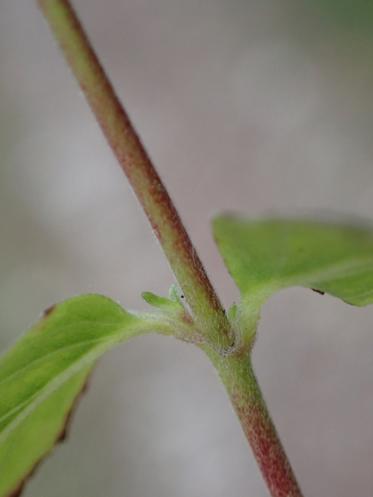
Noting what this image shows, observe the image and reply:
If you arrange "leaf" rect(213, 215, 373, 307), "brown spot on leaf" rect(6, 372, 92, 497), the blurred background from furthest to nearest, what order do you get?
1. the blurred background
2. "brown spot on leaf" rect(6, 372, 92, 497)
3. "leaf" rect(213, 215, 373, 307)

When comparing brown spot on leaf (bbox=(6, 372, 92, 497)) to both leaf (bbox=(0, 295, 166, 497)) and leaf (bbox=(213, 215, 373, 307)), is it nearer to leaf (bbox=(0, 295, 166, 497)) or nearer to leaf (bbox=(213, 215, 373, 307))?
leaf (bbox=(0, 295, 166, 497))

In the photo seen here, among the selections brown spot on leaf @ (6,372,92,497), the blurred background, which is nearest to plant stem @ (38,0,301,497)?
brown spot on leaf @ (6,372,92,497)

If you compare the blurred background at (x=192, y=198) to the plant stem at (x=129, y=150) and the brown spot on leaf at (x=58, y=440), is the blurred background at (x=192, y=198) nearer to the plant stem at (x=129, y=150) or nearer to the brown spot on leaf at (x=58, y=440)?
the brown spot on leaf at (x=58, y=440)

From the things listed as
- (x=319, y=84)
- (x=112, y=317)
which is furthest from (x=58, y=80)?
(x=112, y=317)

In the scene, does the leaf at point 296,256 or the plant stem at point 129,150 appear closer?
the leaf at point 296,256

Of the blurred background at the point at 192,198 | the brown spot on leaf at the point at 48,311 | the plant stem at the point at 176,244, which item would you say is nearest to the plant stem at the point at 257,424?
the plant stem at the point at 176,244

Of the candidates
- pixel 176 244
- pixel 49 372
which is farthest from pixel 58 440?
pixel 176 244

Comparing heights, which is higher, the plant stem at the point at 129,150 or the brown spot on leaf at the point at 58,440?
the plant stem at the point at 129,150
